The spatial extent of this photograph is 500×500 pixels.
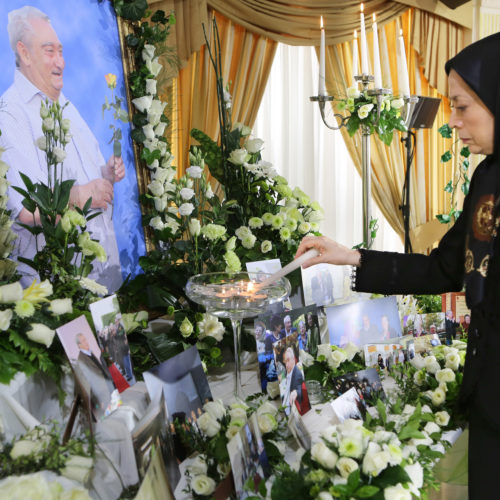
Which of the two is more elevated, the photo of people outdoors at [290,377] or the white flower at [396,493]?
the photo of people outdoors at [290,377]

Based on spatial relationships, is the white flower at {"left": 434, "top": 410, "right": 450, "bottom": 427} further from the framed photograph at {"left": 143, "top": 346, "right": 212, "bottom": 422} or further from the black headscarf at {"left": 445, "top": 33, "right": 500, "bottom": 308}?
the framed photograph at {"left": 143, "top": 346, "right": 212, "bottom": 422}

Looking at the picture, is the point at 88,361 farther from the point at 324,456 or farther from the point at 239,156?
the point at 239,156

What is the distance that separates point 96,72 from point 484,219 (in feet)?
4.11

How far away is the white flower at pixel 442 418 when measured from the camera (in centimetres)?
129

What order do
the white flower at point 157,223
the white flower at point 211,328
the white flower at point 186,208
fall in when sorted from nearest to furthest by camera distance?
the white flower at point 211,328
the white flower at point 186,208
the white flower at point 157,223

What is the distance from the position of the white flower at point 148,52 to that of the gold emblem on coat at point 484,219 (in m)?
1.25

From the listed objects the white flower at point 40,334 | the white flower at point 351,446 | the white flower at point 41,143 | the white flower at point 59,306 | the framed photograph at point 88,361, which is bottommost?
the white flower at point 351,446

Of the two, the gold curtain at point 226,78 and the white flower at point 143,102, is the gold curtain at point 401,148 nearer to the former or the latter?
the gold curtain at point 226,78

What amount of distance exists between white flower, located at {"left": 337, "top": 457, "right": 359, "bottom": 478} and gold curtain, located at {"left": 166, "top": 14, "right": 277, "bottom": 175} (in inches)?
119

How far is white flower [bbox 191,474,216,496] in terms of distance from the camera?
3.24 ft

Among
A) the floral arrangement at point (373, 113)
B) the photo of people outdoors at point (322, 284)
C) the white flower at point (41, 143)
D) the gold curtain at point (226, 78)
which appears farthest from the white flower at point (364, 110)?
the gold curtain at point (226, 78)

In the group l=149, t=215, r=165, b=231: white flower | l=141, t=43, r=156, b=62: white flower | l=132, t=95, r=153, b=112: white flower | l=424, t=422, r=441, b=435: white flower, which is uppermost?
l=141, t=43, r=156, b=62: white flower

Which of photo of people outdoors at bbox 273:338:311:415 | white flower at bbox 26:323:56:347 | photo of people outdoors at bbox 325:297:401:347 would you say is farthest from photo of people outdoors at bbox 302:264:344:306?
white flower at bbox 26:323:56:347

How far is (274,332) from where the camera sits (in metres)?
1.40
